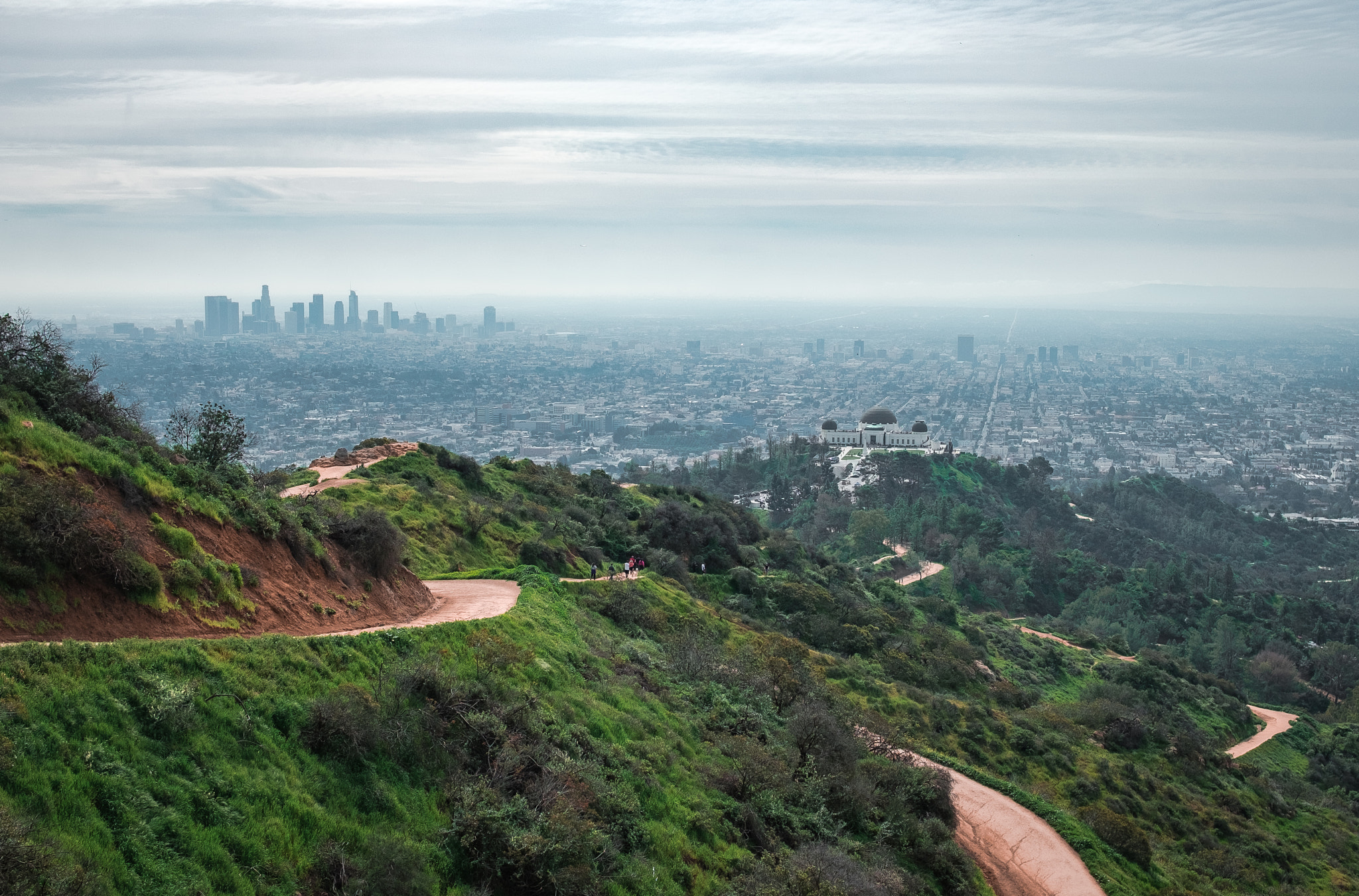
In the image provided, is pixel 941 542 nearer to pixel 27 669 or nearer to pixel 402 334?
pixel 27 669

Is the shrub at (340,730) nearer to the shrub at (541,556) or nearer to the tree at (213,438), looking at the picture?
the tree at (213,438)

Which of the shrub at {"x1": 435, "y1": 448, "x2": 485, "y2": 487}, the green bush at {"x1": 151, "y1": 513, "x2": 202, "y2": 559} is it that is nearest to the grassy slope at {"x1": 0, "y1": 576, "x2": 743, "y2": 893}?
the green bush at {"x1": 151, "y1": 513, "x2": 202, "y2": 559}

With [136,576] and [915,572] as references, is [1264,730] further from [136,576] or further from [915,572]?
[136,576]

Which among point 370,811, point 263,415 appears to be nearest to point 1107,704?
point 370,811

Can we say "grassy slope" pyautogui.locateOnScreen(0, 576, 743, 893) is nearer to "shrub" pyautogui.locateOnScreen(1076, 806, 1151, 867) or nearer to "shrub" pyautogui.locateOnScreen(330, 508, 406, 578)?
"shrub" pyautogui.locateOnScreen(330, 508, 406, 578)

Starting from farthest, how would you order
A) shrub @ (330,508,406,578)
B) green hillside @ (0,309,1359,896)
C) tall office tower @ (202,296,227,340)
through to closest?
tall office tower @ (202,296,227,340)
shrub @ (330,508,406,578)
green hillside @ (0,309,1359,896)

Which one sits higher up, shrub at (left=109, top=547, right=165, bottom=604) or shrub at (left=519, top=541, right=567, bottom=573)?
shrub at (left=109, top=547, right=165, bottom=604)

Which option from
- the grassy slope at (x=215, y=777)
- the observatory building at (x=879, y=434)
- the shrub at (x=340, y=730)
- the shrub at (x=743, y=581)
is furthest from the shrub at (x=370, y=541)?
the observatory building at (x=879, y=434)
